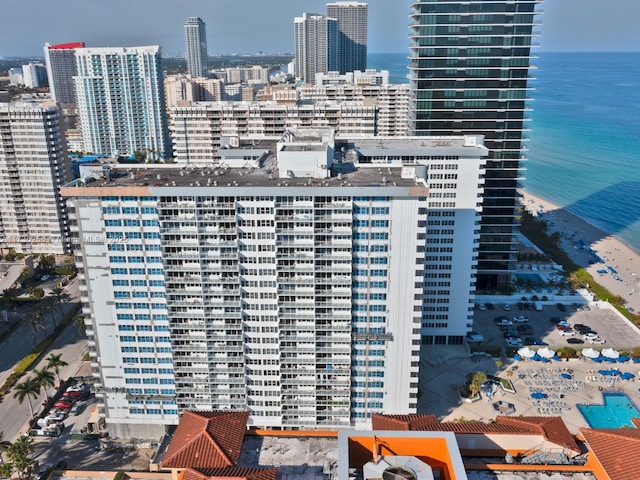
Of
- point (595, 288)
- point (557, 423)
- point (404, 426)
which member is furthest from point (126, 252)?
point (595, 288)

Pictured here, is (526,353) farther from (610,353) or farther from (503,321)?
(610,353)

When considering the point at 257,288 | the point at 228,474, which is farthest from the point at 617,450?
the point at 257,288

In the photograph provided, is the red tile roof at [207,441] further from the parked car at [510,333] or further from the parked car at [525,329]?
the parked car at [525,329]

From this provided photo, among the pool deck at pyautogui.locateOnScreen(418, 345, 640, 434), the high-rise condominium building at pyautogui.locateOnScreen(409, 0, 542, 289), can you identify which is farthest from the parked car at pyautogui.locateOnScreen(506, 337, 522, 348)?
the high-rise condominium building at pyautogui.locateOnScreen(409, 0, 542, 289)

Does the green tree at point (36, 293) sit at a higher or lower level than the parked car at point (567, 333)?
higher

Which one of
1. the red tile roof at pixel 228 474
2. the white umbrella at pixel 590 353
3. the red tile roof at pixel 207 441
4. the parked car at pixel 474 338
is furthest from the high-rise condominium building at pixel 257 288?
the white umbrella at pixel 590 353

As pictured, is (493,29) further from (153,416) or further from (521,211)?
(153,416)
